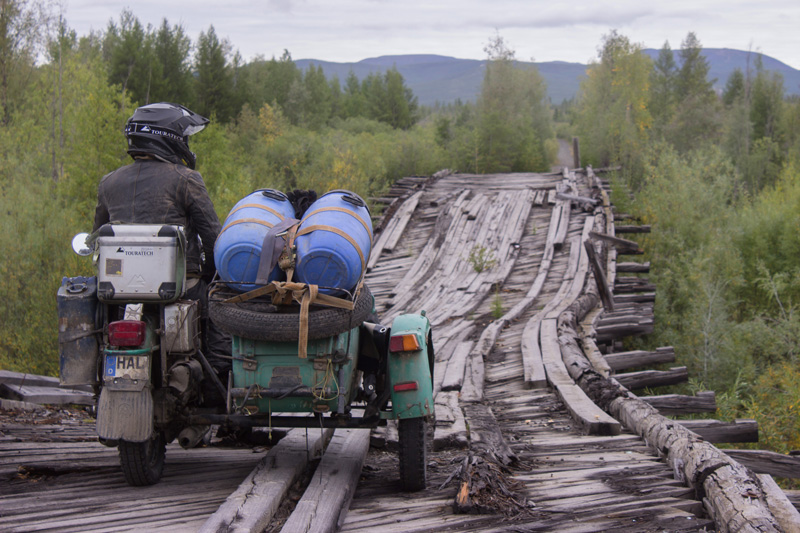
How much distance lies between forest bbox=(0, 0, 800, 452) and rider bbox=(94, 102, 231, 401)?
847cm

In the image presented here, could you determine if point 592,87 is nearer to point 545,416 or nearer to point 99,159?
point 99,159

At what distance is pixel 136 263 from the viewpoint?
3742mm

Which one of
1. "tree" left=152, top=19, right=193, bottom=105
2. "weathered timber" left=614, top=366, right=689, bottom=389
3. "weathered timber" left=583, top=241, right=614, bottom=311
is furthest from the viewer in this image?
"tree" left=152, top=19, right=193, bottom=105

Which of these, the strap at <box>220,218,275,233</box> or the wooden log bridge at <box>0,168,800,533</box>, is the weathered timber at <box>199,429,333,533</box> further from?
the strap at <box>220,218,275,233</box>

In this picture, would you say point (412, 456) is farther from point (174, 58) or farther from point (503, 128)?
point (174, 58)

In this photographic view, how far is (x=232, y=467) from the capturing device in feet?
14.9

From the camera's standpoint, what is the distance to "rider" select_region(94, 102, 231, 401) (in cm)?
425

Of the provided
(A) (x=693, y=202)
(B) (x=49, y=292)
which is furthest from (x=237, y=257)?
(A) (x=693, y=202)

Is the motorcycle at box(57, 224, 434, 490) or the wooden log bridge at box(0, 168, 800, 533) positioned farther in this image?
the motorcycle at box(57, 224, 434, 490)

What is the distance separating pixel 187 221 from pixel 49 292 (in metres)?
9.34

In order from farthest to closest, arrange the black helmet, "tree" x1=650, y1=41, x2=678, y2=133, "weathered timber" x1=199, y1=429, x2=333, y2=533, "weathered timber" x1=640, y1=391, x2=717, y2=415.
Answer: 1. "tree" x1=650, y1=41, x2=678, y2=133
2. "weathered timber" x1=640, y1=391, x2=717, y2=415
3. the black helmet
4. "weathered timber" x1=199, y1=429, x2=333, y2=533

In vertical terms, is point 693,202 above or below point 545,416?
above

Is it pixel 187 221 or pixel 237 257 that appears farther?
pixel 187 221

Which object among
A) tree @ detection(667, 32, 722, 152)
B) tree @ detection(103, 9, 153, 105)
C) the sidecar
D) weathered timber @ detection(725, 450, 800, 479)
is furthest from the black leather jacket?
tree @ detection(667, 32, 722, 152)
